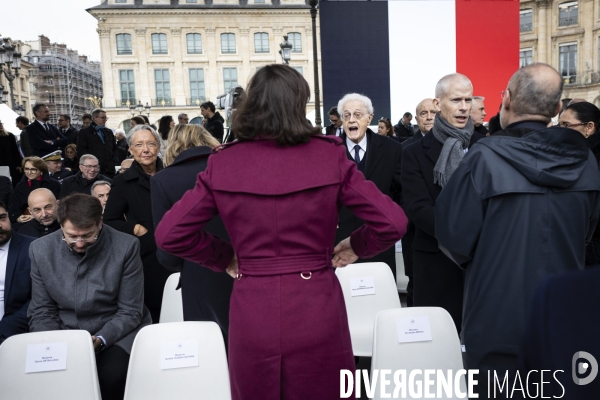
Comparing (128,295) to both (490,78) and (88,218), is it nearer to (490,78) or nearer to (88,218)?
(88,218)

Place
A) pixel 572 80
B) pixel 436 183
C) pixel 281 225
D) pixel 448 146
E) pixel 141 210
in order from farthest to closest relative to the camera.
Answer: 1. pixel 572 80
2. pixel 141 210
3. pixel 436 183
4. pixel 448 146
5. pixel 281 225

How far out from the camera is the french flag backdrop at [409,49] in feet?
23.1

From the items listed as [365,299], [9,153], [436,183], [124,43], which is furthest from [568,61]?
[436,183]

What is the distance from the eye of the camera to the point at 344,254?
192 cm

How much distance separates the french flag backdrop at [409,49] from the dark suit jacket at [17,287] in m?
5.57

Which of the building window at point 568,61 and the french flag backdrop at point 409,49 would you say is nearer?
the french flag backdrop at point 409,49

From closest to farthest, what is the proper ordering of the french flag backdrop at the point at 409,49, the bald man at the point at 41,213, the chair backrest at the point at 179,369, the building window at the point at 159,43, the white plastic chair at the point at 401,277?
1. the chair backrest at the point at 179,369
2. the bald man at the point at 41,213
3. the white plastic chair at the point at 401,277
4. the french flag backdrop at the point at 409,49
5. the building window at the point at 159,43

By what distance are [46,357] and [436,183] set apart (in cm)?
206

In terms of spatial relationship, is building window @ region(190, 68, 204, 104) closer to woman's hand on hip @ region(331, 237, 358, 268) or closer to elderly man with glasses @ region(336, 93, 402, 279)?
elderly man with glasses @ region(336, 93, 402, 279)

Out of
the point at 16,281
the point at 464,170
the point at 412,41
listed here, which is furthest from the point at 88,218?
the point at 412,41

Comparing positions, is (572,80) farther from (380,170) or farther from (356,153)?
(380,170)

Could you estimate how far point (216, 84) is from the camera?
133ft

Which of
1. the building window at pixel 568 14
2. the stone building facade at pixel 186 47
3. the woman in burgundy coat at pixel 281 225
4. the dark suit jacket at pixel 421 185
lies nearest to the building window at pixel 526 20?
the building window at pixel 568 14

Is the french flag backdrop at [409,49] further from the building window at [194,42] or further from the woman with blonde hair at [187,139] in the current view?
the building window at [194,42]
